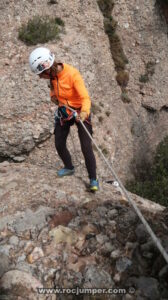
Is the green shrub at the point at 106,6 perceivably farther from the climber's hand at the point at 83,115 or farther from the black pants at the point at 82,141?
the climber's hand at the point at 83,115

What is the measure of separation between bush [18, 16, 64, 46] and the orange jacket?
23.1ft

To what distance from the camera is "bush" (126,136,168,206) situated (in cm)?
1080

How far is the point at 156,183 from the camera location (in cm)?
1130

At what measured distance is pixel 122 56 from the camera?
14523 millimetres

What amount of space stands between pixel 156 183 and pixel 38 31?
810 cm

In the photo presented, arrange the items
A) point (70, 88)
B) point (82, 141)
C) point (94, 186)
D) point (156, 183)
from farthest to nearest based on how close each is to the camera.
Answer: point (156, 183)
point (94, 186)
point (82, 141)
point (70, 88)

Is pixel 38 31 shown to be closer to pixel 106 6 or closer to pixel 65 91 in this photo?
pixel 106 6

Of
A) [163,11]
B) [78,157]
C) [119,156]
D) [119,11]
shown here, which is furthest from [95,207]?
[163,11]

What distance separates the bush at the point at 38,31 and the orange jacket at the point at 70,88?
277 inches

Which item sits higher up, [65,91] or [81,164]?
[65,91]

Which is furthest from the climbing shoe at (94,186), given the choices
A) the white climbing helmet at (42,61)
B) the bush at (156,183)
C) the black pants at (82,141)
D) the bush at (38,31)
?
the bush at (38,31)

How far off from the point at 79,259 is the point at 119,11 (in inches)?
552

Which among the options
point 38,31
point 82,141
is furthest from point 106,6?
point 82,141

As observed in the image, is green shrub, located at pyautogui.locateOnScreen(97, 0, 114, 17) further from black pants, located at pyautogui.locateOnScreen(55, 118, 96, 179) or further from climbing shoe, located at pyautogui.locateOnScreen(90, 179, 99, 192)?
climbing shoe, located at pyautogui.locateOnScreen(90, 179, 99, 192)
